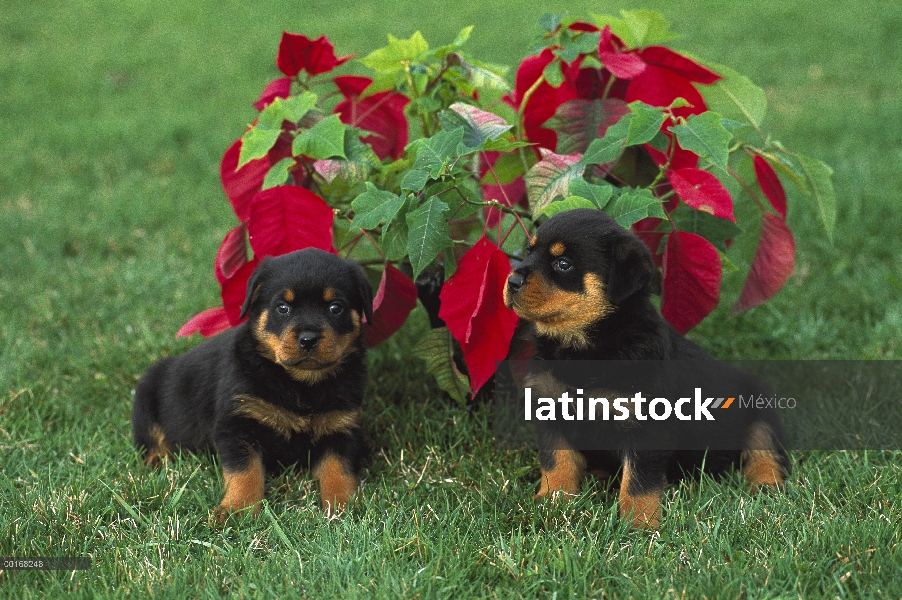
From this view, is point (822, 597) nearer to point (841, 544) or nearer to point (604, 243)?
point (841, 544)

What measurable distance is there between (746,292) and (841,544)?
1085mm

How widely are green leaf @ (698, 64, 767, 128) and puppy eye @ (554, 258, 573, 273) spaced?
1.10 m

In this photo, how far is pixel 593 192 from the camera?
284 cm

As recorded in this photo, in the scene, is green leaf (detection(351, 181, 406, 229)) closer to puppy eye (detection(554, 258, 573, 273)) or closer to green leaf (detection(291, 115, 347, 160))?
green leaf (detection(291, 115, 347, 160))

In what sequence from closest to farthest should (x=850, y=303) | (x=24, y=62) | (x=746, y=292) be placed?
1. (x=746, y=292)
2. (x=850, y=303)
3. (x=24, y=62)

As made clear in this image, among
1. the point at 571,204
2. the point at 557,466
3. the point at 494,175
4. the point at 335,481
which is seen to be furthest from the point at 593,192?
the point at 335,481

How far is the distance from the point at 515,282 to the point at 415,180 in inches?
19.4

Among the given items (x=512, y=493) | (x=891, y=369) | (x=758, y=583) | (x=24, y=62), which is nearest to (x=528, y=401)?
(x=512, y=493)

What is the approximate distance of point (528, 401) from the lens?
279 centimetres

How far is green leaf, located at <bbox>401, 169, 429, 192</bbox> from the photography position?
2.73 m

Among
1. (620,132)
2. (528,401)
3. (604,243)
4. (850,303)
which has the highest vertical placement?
(620,132)

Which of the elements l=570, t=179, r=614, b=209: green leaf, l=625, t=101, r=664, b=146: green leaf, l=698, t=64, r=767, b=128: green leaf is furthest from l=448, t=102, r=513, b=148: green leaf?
l=698, t=64, r=767, b=128: green leaf

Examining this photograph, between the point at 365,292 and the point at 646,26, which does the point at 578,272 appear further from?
the point at 646,26

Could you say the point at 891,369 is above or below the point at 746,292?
below
